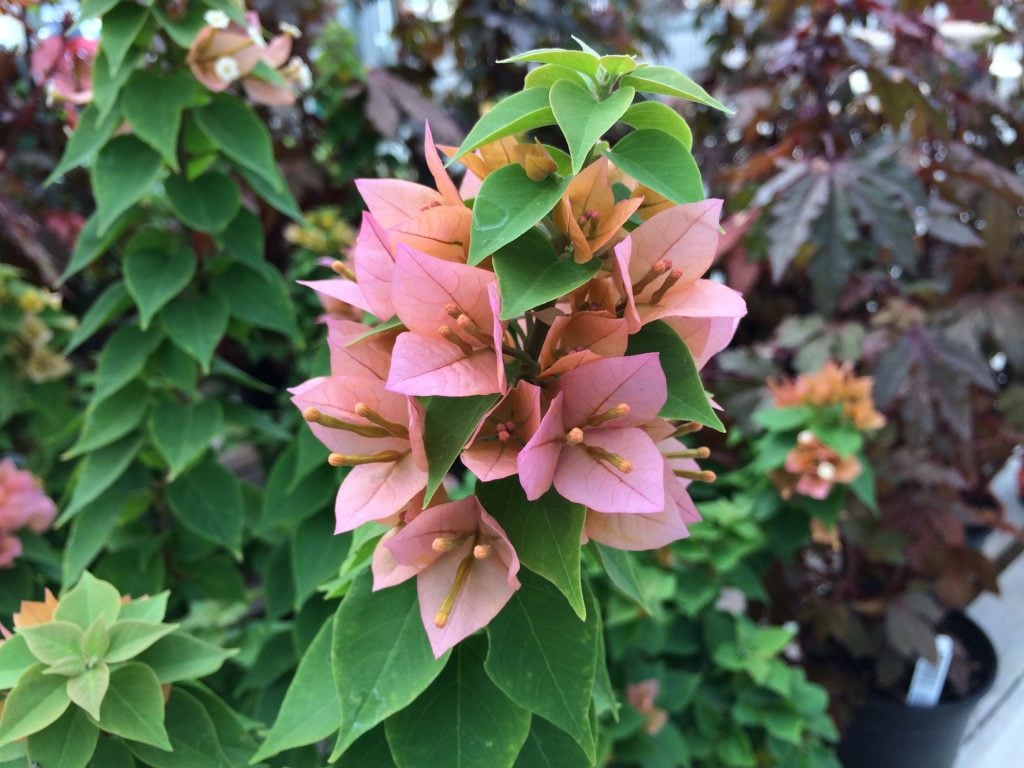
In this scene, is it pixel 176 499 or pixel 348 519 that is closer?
pixel 348 519

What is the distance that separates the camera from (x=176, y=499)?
69 centimetres

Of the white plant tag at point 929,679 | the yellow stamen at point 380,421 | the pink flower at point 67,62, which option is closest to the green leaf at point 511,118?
the yellow stamen at point 380,421

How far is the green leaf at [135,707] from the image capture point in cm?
34

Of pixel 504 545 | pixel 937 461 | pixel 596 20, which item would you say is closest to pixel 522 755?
pixel 504 545

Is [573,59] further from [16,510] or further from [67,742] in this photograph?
[16,510]

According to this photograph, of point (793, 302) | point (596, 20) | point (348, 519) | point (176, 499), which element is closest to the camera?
point (348, 519)

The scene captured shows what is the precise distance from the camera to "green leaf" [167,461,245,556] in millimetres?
680

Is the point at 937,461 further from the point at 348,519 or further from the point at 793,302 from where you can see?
the point at 348,519

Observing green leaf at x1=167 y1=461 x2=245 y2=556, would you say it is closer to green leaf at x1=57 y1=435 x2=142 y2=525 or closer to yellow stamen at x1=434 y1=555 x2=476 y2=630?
green leaf at x1=57 y1=435 x2=142 y2=525

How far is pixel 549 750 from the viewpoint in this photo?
0.37m

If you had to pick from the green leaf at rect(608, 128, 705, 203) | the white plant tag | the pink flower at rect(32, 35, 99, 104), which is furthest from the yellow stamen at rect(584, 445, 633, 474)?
the white plant tag

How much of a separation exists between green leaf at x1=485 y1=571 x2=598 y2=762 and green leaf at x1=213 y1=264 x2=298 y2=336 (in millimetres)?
454

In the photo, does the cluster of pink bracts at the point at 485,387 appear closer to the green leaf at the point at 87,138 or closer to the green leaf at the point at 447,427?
the green leaf at the point at 447,427

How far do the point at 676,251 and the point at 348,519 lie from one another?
0.18 meters
